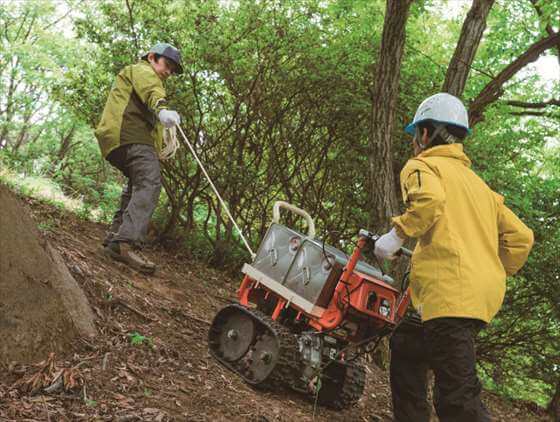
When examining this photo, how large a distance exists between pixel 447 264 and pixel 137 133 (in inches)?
143

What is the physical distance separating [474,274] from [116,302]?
9.31 feet

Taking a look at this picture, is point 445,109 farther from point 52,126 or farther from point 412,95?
point 52,126

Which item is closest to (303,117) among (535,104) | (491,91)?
(491,91)

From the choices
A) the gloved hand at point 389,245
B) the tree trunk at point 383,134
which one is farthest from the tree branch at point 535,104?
the gloved hand at point 389,245

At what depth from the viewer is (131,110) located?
5820 millimetres

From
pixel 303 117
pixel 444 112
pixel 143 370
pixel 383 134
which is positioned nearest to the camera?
pixel 444 112

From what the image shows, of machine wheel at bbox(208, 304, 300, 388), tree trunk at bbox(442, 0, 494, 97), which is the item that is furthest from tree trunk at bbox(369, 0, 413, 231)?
machine wheel at bbox(208, 304, 300, 388)

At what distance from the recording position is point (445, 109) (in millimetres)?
3574

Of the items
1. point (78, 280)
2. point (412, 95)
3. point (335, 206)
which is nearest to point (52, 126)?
point (335, 206)

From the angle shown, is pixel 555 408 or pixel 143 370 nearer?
pixel 143 370

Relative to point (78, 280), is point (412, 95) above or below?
above

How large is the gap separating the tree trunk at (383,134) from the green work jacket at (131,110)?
224cm

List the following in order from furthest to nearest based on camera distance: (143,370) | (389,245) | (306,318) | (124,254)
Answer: (124,254)
(306,318)
(143,370)
(389,245)

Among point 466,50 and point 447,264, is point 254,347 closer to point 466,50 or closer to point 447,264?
point 447,264
